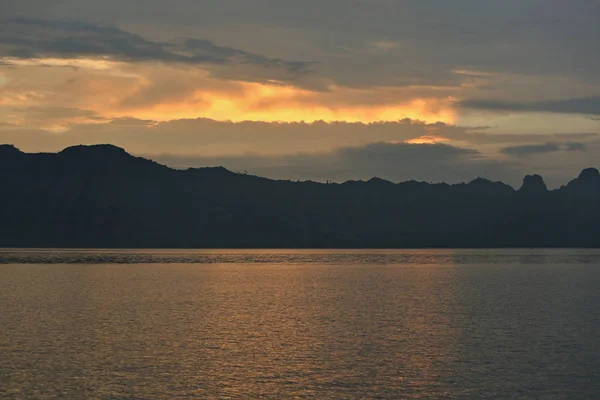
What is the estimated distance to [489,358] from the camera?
59562 millimetres

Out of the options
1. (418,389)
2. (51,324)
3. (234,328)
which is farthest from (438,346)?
(51,324)

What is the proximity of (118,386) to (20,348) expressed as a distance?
18.1m

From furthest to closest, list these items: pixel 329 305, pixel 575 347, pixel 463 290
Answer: pixel 463 290 < pixel 329 305 < pixel 575 347

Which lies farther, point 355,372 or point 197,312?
point 197,312

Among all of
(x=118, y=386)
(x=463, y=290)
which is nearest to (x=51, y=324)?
(x=118, y=386)

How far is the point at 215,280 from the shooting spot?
170m

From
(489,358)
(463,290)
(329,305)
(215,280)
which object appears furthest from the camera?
(215,280)

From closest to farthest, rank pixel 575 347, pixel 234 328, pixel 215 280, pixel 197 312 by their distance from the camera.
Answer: pixel 575 347 → pixel 234 328 → pixel 197 312 → pixel 215 280

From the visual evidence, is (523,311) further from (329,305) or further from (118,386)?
(118,386)

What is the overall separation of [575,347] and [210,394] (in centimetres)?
3629

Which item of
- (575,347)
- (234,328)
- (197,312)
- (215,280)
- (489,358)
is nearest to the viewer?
(489,358)

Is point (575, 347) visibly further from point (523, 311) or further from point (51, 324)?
point (51, 324)

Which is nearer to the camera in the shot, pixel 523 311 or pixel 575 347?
pixel 575 347

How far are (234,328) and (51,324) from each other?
69.6 feet
